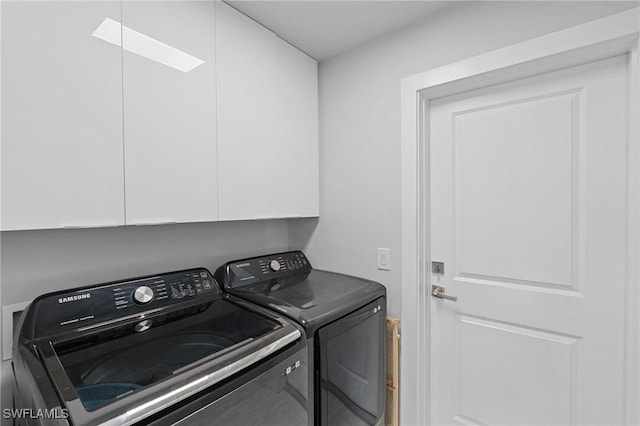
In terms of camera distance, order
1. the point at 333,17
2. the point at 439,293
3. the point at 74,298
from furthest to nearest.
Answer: the point at 439,293
the point at 333,17
the point at 74,298

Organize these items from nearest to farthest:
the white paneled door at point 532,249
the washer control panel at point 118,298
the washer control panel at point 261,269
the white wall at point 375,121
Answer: the washer control panel at point 118,298 → the white paneled door at point 532,249 → the white wall at point 375,121 → the washer control panel at point 261,269

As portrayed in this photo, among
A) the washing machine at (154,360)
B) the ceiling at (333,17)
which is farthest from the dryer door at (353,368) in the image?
the ceiling at (333,17)

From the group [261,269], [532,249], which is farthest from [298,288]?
[532,249]

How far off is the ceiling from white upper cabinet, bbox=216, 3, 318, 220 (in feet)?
0.23

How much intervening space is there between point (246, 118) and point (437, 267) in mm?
1307

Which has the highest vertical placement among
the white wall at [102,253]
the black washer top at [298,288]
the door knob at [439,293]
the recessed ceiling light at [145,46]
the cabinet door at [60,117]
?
the recessed ceiling light at [145,46]

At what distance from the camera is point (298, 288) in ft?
5.08

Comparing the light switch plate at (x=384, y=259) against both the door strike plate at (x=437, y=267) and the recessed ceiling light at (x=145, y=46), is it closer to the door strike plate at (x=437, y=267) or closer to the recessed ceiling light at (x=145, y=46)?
the door strike plate at (x=437, y=267)

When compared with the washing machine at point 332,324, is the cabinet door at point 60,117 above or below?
above

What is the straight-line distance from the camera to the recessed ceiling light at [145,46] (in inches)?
40.5

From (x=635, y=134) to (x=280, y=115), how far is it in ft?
5.11

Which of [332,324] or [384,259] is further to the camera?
[384,259]

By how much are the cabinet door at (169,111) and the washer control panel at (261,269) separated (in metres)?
0.36

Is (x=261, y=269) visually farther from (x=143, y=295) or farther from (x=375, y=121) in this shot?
(x=375, y=121)
